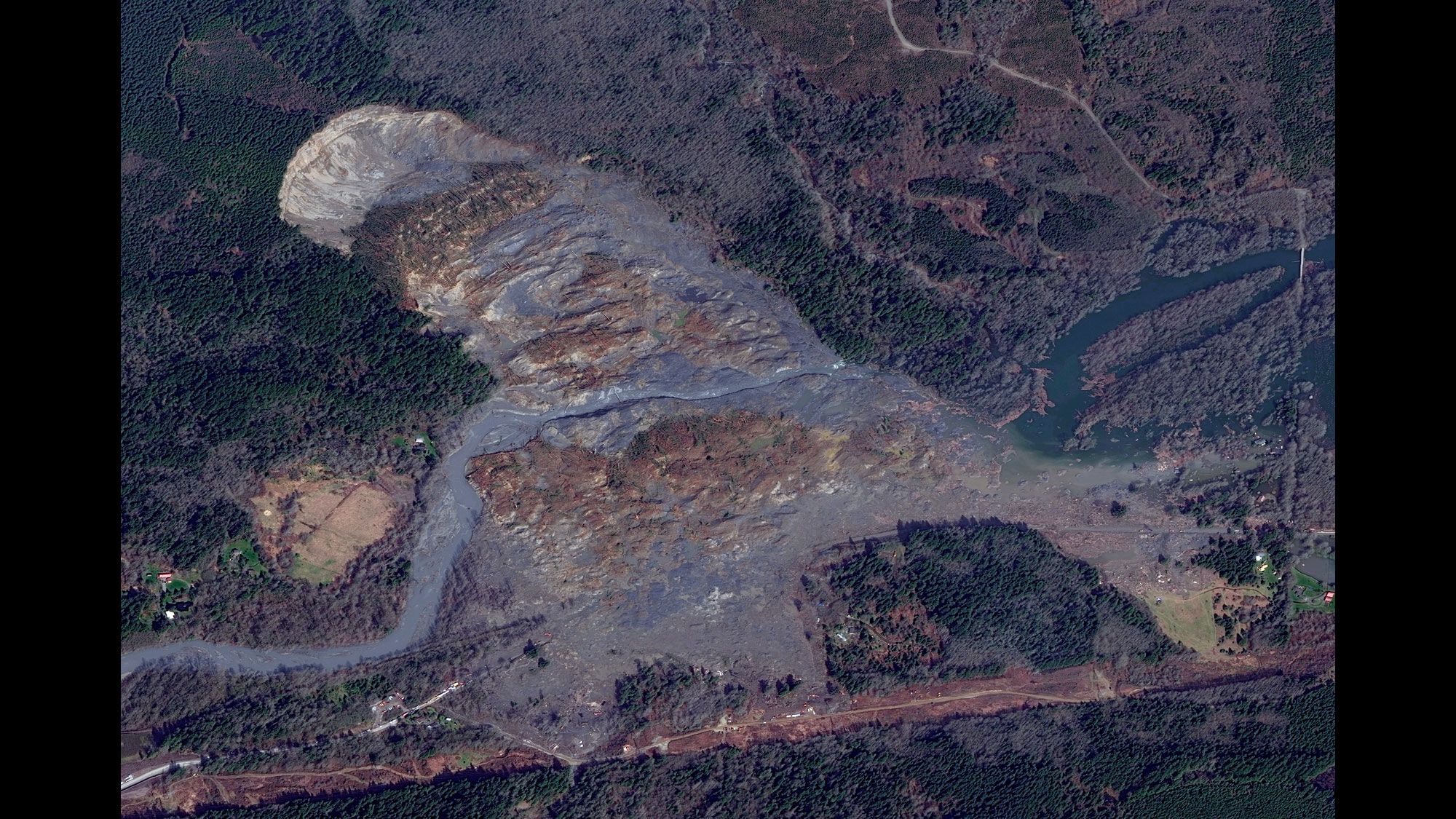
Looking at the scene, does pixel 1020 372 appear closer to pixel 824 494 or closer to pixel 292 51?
pixel 824 494

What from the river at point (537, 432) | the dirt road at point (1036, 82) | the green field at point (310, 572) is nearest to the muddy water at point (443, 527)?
the river at point (537, 432)

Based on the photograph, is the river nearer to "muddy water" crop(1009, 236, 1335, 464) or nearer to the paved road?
"muddy water" crop(1009, 236, 1335, 464)

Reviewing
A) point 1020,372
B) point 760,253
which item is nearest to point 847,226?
point 760,253

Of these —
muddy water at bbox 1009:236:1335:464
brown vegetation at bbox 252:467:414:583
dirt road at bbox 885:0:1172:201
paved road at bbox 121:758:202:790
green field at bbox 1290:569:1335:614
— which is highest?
dirt road at bbox 885:0:1172:201

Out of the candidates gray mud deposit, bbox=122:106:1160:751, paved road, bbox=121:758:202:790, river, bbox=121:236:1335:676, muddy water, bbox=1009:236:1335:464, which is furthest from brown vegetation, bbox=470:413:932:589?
paved road, bbox=121:758:202:790

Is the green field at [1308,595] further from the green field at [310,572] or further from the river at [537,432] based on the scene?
the green field at [310,572]
